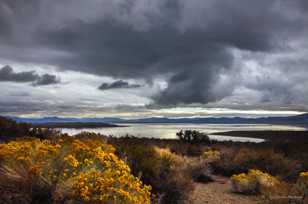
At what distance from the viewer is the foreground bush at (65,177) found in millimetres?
5469

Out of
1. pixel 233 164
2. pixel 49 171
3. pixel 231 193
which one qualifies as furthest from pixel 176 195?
pixel 233 164

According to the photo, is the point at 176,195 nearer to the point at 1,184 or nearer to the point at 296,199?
the point at 296,199

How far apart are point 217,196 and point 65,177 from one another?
6728mm

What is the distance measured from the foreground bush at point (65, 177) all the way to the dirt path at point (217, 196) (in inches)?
181

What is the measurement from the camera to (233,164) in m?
16.2

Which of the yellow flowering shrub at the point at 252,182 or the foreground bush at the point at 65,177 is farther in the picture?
the yellow flowering shrub at the point at 252,182

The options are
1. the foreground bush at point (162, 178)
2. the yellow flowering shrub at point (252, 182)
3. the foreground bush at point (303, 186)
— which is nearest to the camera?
the foreground bush at point (303, 186)

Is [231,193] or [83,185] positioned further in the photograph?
[231,193]

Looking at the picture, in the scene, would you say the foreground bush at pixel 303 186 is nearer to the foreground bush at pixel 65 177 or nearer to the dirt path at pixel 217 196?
the dirt path at pixel 217 196

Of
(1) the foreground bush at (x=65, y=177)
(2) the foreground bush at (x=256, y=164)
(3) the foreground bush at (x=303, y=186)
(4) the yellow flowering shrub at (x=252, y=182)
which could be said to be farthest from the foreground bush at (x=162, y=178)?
(2) the foreground bush at (x=256, y=164)

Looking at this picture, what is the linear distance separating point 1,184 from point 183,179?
528cm

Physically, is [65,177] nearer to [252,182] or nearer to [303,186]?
[303,186]

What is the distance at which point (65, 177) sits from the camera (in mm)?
6039

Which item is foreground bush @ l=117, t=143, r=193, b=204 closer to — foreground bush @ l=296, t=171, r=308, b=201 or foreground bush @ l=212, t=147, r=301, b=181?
foreground bush @ l=296, t=171, r=308, b=201
